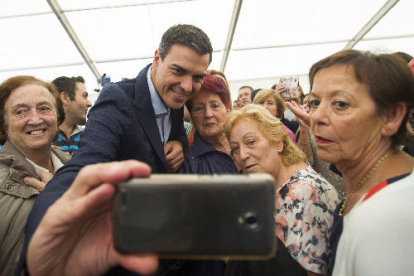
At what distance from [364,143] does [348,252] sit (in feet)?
1.34

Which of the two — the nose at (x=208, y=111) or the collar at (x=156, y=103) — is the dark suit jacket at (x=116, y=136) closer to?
the collar at (x=156, y=103)

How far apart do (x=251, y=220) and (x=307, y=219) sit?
77cm

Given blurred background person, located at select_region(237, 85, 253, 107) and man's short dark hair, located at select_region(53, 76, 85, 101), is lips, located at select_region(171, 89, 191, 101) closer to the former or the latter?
man's short dark hair, located at select_region(53, 76, 85, 101)

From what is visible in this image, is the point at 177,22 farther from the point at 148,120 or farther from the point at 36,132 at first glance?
the point at 148,120

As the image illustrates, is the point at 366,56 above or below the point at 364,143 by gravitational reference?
above

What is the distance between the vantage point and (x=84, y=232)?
2.30 ft

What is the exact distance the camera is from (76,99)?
3.60 m

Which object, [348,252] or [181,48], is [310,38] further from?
[348,252]

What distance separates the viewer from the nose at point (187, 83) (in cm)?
162

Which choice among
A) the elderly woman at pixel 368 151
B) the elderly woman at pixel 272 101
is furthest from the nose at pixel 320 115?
the elderly woman at pixel 272 101

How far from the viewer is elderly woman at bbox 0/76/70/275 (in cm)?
139

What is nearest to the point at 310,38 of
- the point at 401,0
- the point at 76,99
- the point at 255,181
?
the point at 401,0

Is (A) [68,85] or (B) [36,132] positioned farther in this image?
(A) [68,85]

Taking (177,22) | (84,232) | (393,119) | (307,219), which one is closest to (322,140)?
(393,119)
